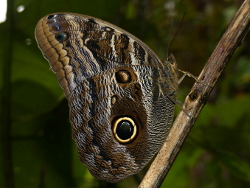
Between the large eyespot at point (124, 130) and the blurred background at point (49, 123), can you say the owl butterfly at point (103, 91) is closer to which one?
the large eyespot at point (124, 130)

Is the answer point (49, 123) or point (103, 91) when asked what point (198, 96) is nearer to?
point (103, 91)

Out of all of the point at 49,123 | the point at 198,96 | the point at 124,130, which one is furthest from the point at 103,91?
the point at 49,123

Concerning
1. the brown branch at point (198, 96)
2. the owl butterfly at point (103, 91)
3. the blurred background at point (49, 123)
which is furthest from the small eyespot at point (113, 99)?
the blurred background at point (49, 123)

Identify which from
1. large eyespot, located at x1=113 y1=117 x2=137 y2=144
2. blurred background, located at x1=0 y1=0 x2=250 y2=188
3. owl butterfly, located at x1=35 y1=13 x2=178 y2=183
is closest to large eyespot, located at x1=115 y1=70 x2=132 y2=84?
owl butterfly, located at x1=35 y1=13 x2=178 y2=183

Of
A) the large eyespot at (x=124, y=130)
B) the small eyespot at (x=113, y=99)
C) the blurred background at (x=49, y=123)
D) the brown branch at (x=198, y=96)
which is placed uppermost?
→ the brown branch at (x=198, y=96)

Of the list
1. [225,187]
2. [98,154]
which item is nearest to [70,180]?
[98,154]
